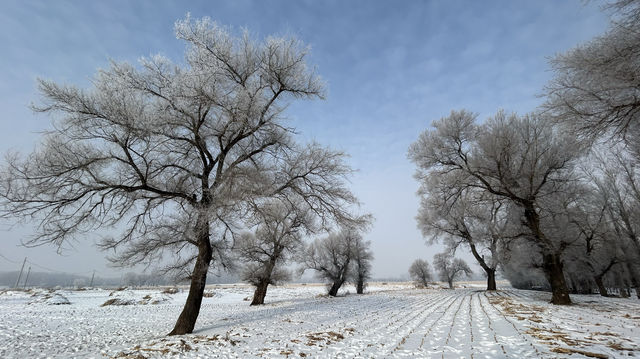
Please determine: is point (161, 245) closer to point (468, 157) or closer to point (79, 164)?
point (79, 164)

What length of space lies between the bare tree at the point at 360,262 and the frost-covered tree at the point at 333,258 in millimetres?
1152

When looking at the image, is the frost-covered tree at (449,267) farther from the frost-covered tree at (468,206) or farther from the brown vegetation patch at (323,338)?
the brown vegetation patch at (323,338)

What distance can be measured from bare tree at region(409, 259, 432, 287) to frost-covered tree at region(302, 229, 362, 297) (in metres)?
32.1

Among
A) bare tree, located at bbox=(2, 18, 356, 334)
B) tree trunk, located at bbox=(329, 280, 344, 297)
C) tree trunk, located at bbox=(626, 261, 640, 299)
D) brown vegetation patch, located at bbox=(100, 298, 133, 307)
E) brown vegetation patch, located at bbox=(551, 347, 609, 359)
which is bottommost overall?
brown vegetation patch, located at bbox=(100, 298, 133, 307)

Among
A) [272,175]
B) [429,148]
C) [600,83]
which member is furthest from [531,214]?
[272,175]

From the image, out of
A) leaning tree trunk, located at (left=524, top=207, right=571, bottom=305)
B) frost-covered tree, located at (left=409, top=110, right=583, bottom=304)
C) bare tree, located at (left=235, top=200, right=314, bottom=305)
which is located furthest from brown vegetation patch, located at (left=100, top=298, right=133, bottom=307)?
leaning tree trunk, located at (left=524, top=207, right=571, bottom=305)

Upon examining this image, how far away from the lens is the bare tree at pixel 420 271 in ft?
183

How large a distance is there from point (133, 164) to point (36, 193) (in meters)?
2.17

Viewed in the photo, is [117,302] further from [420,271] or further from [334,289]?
[420,271]

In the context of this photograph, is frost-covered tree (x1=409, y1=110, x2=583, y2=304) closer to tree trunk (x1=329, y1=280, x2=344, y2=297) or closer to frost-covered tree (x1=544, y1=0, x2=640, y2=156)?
frost-covered tree (x1=544, y1=0, x2=640, y2=156)

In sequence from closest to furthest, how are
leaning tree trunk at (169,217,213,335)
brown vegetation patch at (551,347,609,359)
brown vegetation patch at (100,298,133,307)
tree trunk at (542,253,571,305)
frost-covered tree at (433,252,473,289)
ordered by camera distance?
brown vegetation patch at (551,347,609,359)
leaning tree trunk at (169,217,213,335)
tree trunk at (542,253,571,305)
brown vegetation patch at (100,298,133,307)
frost-covered tree at (433,252,473,289)

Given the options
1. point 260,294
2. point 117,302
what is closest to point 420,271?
point 260,294

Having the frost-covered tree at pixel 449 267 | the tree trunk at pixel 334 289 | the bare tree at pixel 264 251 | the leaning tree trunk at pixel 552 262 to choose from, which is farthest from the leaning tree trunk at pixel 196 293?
the frost-covered tree at pixel 449 267

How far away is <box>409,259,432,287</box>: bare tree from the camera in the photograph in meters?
55.8
